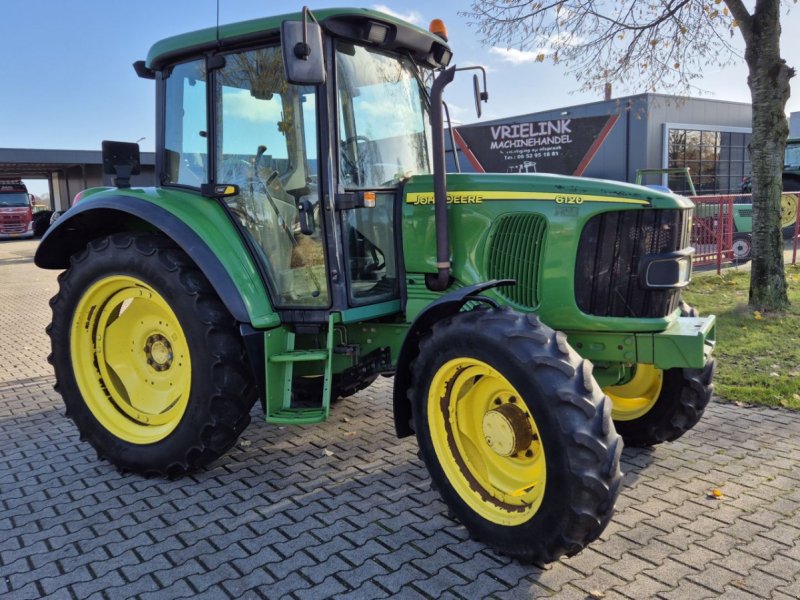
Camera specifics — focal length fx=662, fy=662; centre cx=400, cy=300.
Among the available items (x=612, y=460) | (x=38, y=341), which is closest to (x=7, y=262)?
(x=38, y=341)

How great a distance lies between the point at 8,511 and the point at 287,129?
2499 millimetres

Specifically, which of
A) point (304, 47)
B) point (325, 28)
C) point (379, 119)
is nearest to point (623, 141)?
point (379, 119)

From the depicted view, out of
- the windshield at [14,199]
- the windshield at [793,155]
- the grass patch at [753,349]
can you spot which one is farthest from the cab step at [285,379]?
the windshield at [14,199]

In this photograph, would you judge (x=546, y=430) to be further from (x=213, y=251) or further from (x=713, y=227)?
(x=713, y=227)

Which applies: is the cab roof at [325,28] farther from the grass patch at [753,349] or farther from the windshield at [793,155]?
the windshield at [793,155]

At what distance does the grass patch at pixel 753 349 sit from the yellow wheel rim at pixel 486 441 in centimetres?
285

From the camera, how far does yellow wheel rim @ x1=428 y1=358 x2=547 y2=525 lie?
115 inches

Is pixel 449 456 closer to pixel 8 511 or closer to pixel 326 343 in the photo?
pixel 326 343

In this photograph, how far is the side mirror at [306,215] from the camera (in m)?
3.58

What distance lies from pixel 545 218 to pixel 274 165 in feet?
4.95

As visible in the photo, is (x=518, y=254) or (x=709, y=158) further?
(x=709, y=158)

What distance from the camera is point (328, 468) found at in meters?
3.93

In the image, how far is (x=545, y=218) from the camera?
3.28 metres

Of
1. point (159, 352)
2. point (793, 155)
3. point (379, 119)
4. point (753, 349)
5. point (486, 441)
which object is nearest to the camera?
point (486, 441)
